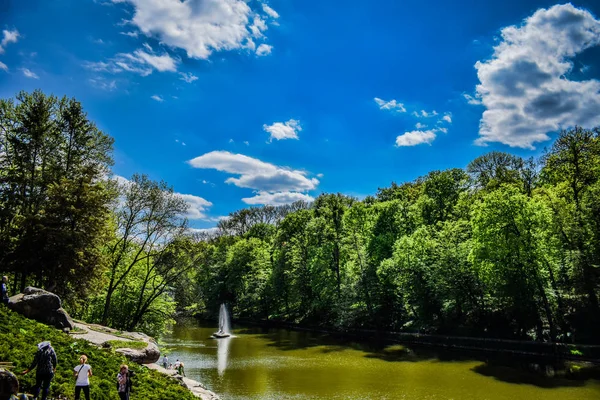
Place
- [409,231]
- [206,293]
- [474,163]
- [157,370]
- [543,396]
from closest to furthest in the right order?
1. [157,370]
2. [543,396]
3. [409,231]
4. [474,163]
5. [206,293]

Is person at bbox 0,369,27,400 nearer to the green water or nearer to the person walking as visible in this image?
the person walking

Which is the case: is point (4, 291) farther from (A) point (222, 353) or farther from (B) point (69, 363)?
(A) point (222, 353)

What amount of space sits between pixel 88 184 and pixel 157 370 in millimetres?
12125

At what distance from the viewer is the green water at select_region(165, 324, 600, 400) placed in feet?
67.9

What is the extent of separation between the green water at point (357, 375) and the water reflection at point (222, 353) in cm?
7

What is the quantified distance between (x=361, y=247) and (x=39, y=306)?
3642 centimetres

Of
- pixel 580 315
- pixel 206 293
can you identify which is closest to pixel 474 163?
pixel 580 315

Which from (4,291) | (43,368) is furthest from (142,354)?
(43,368)

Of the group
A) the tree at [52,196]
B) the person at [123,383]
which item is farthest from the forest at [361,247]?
the person at [123,383]

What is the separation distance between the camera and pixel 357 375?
84.5ft

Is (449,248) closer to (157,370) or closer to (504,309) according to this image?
(504,309)

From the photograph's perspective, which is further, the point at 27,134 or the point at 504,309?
the point at 504,309

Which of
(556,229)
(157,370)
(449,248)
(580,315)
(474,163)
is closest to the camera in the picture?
(157,370)

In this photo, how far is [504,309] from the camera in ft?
109
